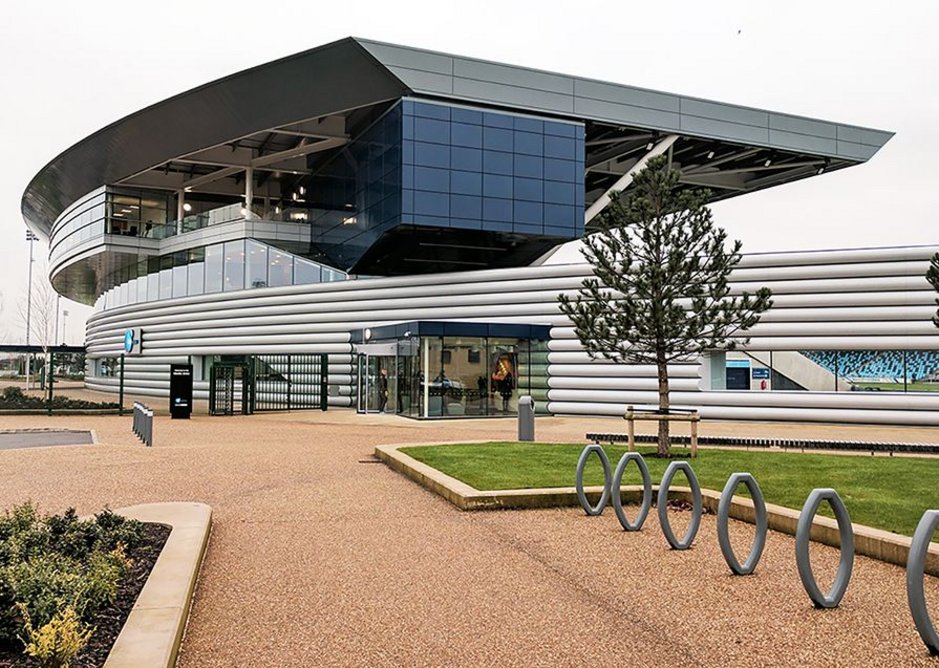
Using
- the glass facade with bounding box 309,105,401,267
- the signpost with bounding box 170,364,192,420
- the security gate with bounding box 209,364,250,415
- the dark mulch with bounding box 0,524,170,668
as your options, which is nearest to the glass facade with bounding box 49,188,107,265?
the glass facade with bounding box 309,105,401,267

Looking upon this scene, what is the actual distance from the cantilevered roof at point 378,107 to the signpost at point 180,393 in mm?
12569

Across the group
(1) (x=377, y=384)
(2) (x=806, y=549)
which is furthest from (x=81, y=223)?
(2) (x=806, y=549)

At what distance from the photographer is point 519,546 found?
762 cm

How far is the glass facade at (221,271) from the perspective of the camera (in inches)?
1442

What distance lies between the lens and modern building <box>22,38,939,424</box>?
25.4 m

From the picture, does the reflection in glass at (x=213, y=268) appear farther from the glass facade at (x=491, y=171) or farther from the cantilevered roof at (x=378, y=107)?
the glass facade at (x=491, y=171)

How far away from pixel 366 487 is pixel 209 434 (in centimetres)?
1063

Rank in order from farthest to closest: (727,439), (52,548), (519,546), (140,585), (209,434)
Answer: (209,434) → (727,439) → (519,546) → (52,548) → (140,585)

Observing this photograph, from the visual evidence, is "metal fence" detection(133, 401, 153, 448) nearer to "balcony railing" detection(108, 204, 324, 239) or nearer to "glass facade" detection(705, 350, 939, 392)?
"glass facade" detection(705, 350, 939, 392)

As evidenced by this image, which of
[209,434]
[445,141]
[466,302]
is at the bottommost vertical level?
[209,434]

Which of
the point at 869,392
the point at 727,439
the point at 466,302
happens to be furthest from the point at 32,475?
the point at 869,392

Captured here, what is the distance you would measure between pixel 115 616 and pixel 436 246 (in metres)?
30.2

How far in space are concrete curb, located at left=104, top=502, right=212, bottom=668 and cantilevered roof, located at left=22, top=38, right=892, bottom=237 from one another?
24335 mm

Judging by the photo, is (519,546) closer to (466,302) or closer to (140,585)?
(140,585)
